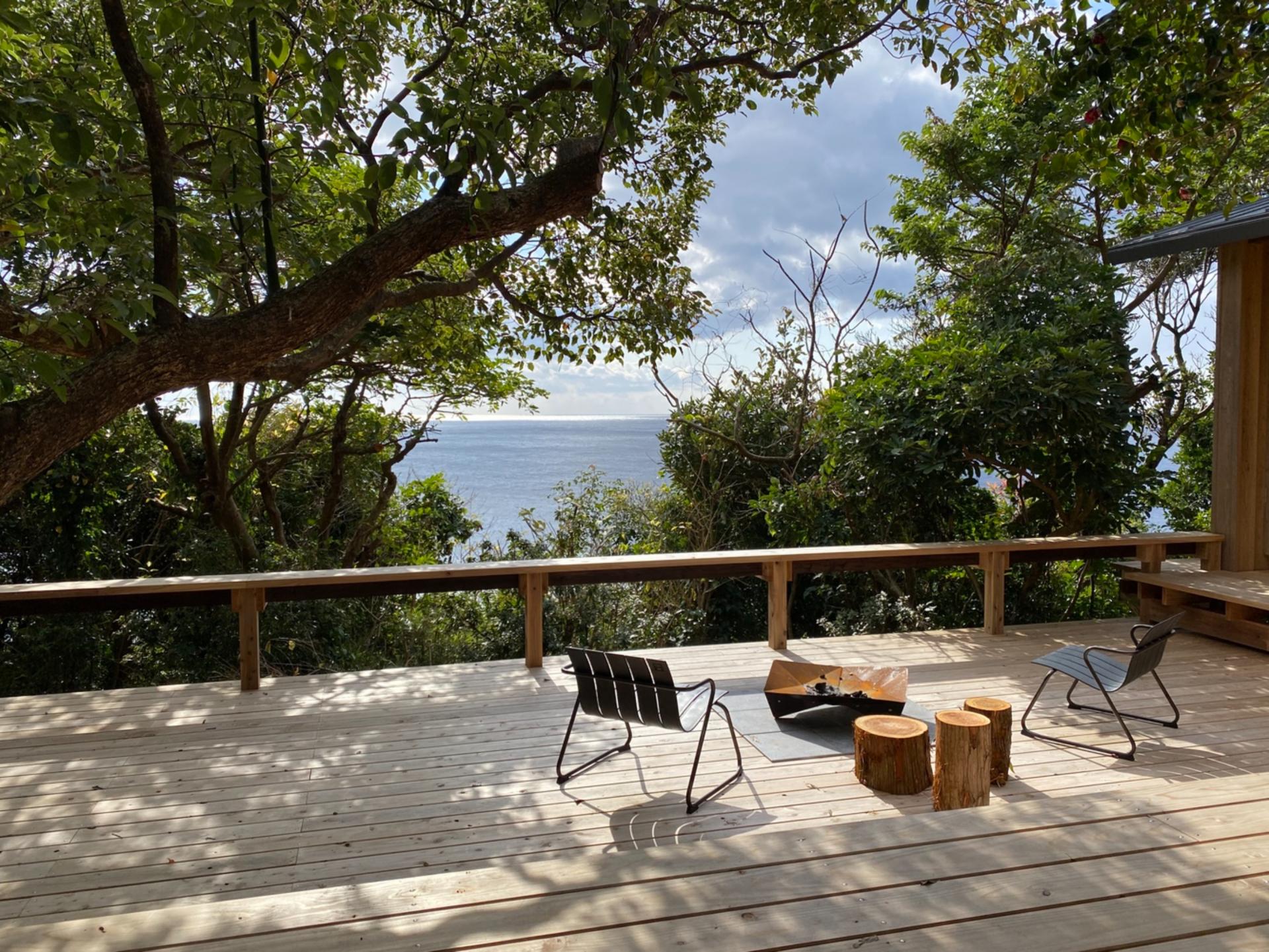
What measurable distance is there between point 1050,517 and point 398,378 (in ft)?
21.7

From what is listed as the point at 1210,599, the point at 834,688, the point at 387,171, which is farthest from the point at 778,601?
the point at 387,171

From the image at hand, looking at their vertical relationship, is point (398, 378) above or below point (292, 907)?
above

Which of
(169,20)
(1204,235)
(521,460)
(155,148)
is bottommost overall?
(155,148)

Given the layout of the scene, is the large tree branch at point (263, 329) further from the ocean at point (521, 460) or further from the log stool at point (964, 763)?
the ocean at point (521, 460)

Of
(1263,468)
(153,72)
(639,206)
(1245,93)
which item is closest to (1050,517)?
(1263,468)

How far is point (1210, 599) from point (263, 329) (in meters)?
6.52

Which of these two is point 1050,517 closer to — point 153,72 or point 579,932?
Result: point 579,932

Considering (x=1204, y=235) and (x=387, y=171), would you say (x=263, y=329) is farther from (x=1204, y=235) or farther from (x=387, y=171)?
(x=1204, y=235)

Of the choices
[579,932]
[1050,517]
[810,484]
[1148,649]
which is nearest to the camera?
[579,932]

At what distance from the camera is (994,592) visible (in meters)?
6.16

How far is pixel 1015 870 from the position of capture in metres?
2.12

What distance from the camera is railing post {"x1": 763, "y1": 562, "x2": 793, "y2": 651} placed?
5805 millimetres

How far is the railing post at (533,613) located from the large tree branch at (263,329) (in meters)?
2.47

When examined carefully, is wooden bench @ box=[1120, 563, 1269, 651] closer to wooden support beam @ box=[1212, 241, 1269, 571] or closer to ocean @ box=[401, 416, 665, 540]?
wooden support beam @ box=[1212, 241, 1269, 571]
